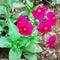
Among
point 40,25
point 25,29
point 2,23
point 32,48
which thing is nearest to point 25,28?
point 25,29

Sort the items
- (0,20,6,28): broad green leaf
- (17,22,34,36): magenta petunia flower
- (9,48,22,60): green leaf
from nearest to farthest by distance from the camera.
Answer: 1. (17,22,34,36): magenta petunia flower
2. (9,48,22,60): green leaf
3. (0,20,6,28): broad green leaf

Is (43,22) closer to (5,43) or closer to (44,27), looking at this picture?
(44,27)

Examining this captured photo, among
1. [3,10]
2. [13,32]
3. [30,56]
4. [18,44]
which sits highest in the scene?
[3,10]

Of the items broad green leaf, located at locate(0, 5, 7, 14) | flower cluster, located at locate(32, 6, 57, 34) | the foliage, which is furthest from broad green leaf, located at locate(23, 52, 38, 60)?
broad green leaf, located at locate(0, 5, 7, 14)

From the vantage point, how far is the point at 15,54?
2977 millimetres

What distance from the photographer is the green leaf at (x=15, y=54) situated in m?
2.97

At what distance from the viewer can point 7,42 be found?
2998mm

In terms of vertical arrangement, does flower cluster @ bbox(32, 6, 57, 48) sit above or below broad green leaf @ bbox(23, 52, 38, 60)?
above

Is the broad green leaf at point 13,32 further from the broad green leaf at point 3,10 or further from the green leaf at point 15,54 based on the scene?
the broad green leaf at point 3,10

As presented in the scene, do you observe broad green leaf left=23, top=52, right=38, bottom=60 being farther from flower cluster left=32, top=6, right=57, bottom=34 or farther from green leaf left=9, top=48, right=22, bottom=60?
flower cluster left=32, top=6, right=57, bottom=34

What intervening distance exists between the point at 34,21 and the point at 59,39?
1.77 ft

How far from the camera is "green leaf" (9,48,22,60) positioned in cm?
297

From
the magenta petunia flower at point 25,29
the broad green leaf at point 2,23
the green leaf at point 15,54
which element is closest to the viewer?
the magenta petunia flower at point 25,29

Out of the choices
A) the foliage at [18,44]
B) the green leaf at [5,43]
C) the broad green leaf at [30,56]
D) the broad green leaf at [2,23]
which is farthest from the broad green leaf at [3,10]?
the broad green leaf at [30,56]
